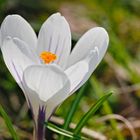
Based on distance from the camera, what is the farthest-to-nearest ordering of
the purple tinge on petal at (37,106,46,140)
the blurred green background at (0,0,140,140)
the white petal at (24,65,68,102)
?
the blurred green background at (0,0,140,140), the purple tinge on petal at (37,106,46,140), the white petal at (24,65,68,102)

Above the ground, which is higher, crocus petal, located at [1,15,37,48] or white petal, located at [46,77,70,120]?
crocus petal, located at [1,15,37,48]

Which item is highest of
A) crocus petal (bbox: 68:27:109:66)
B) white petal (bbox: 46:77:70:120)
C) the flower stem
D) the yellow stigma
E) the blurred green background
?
crocus petal (bbox: 68:27:109:66)

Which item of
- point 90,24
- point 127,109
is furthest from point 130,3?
point 127,109

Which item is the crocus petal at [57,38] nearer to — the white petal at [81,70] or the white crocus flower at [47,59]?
the white crocus flower at [47,59]

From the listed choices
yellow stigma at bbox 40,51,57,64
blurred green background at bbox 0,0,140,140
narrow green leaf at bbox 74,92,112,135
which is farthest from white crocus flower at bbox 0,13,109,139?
blurred green background at bbox 0,0,140,140

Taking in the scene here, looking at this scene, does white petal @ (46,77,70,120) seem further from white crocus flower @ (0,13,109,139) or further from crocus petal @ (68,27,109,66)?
crocus petal @ (68,27,109,66)

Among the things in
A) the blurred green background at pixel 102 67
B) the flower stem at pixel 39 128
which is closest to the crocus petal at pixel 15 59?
the flower stem at pixel 39 128
